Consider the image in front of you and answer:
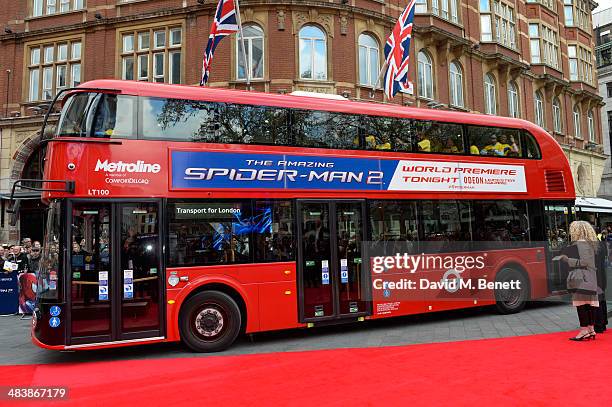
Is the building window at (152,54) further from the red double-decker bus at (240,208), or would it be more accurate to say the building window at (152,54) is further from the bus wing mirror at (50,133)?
the red double-decker bus at (240,208)

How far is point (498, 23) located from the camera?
2664 cm

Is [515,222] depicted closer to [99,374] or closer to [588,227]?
[588,227]

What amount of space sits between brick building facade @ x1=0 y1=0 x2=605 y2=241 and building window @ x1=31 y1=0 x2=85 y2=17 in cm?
5

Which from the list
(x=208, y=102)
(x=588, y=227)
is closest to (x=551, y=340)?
(x=588, y=227)

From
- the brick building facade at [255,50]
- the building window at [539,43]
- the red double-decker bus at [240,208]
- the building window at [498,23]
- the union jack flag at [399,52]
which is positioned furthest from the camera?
the building window at [539,43]

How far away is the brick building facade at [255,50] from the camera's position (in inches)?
738

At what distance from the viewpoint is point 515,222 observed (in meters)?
10.7

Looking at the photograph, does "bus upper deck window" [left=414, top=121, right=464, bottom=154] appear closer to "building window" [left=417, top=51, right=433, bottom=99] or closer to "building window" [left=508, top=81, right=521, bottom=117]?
"building window" [left=417, top=51, right=433, bottom=99]

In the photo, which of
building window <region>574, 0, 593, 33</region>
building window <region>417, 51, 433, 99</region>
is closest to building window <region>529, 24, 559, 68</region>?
building window <region>574, 0, 593, 33</region>

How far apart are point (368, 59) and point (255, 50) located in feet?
15.5

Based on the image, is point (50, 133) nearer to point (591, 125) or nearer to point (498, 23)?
point (498, 23)

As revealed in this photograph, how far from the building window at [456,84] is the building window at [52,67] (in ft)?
55.7

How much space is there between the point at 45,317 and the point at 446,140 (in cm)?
791

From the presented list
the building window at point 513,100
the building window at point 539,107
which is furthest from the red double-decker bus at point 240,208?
the building window at point 539,107
